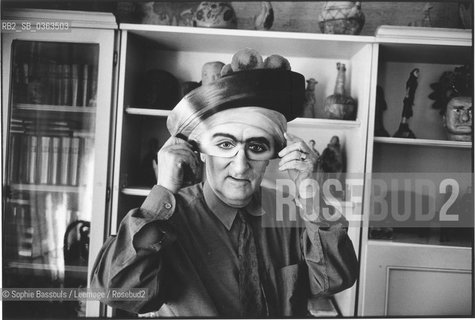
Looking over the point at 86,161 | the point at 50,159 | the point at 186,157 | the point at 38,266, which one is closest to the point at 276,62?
the point at 186,157

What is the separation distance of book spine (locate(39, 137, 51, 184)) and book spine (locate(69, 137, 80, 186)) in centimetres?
8

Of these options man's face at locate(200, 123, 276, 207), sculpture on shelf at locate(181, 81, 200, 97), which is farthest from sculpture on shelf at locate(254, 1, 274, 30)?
man's face at locate(200, 123, 276, 207)

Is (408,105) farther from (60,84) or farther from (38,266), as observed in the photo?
(38,266)

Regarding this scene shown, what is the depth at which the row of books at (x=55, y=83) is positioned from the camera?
1536 millimetres

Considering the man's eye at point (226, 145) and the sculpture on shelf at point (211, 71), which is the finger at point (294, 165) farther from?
the sculpture on shelf at point (211, 71)

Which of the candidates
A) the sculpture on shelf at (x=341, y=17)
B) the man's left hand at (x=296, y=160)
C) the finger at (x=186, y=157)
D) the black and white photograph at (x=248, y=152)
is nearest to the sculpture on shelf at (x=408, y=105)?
the black and white photograph at (x=248, y=152)

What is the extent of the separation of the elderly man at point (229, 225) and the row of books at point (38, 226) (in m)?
0.27

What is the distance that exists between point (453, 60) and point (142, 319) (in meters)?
1.40

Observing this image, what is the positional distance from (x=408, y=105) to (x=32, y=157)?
136 centimetres

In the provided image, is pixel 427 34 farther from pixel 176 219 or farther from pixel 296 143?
pixel 176 219

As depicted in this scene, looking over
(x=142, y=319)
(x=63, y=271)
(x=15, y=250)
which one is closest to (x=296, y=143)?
(x=142, y=319)

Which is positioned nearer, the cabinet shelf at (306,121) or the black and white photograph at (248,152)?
the black and white photograph at (248,152)

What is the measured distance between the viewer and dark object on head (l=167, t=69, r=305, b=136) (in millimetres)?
1365

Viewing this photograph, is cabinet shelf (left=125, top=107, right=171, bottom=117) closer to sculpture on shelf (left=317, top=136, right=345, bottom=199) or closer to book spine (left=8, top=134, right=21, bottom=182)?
book spine (left=8, top=134, right=21, bottom=182)
